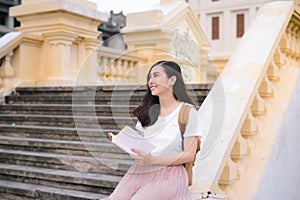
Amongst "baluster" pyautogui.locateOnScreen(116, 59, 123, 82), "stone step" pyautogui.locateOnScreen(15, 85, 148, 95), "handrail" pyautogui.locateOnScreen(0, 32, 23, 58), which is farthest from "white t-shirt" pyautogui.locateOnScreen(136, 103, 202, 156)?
"baluster" pyautogui.locateOnScreen(116, 59, 123, 82)

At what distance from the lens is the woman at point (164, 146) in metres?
2.23

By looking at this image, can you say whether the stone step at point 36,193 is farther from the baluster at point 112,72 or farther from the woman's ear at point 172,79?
the baluster at point 112,72

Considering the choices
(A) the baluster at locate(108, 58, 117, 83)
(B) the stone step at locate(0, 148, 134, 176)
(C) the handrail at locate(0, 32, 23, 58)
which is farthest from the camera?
(A) the baluster at locate(108, 58, 117, 83)

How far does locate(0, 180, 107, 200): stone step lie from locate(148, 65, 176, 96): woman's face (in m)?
1.77

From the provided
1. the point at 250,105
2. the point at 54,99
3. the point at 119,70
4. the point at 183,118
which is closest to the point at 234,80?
the point at 250,105

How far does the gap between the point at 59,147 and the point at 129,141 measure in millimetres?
2745

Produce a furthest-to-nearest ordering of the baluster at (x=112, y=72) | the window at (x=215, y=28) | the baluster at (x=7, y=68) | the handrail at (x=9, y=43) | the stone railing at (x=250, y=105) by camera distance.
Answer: the window at (x=215, y=28) → the baluster at (x=112, y=72) → the baluster at (x=7, y=68) → the handrail at (x=9, y=43) → the stone railing at (x=250, y=105)

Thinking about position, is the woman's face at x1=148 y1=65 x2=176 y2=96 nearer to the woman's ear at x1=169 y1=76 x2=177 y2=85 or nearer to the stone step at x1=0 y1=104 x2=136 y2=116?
the woman's ear at x1=169 y1=76 x2=177 y2=85

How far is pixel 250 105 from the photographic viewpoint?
346 cm

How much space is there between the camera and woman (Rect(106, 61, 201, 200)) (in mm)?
2230

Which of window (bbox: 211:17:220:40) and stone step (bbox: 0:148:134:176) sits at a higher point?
window (bbox: 211:17:220:40)

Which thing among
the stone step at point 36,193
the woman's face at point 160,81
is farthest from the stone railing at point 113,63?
the woman's face at point 160,81

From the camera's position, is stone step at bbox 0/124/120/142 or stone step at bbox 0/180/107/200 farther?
stone step at bbox 0/124/120/142

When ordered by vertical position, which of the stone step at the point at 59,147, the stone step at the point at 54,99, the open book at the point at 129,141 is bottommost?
the stone step at the point at 59,147
